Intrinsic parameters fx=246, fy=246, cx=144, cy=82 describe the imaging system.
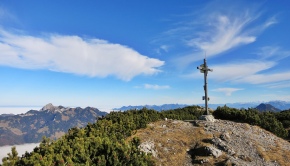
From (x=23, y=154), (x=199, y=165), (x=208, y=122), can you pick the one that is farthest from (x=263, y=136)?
(x=23, y=154)

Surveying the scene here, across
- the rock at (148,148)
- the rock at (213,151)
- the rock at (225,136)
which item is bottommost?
the rock at (213,151)

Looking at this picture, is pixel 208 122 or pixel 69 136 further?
pixel 208 122

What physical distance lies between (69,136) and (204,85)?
57.9 feet

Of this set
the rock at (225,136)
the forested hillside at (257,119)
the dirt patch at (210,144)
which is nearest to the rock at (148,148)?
the dirt patch at (210,144)

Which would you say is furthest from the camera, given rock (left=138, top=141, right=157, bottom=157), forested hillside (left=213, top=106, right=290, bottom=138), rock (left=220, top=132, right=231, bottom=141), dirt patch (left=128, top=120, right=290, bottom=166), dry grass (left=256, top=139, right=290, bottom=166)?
forested hillside (left=213, top=106, right=290, bottom=138)

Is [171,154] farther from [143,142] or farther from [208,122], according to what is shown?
[208,122]

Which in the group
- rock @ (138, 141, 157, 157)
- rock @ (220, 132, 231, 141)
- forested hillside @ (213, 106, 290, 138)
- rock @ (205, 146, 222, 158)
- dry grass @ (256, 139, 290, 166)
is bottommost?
dry grass @ (256, 139, 290, 166)

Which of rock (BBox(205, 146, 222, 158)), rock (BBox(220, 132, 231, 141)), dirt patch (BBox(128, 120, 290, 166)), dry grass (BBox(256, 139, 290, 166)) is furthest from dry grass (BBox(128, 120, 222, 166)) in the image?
dry grass (BBox(256, 139, 290, 166))

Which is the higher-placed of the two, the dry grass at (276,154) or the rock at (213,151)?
the rock at (213,151)

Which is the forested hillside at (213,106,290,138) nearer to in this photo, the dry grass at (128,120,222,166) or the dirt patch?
the dirt patch

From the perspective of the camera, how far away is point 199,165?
62.9 ft

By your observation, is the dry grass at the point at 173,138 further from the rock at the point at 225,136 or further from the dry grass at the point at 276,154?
the dry grass at the point at 276,154

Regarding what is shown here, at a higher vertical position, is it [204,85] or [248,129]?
[204,85]

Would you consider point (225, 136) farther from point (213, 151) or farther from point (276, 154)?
point (276, 154)
